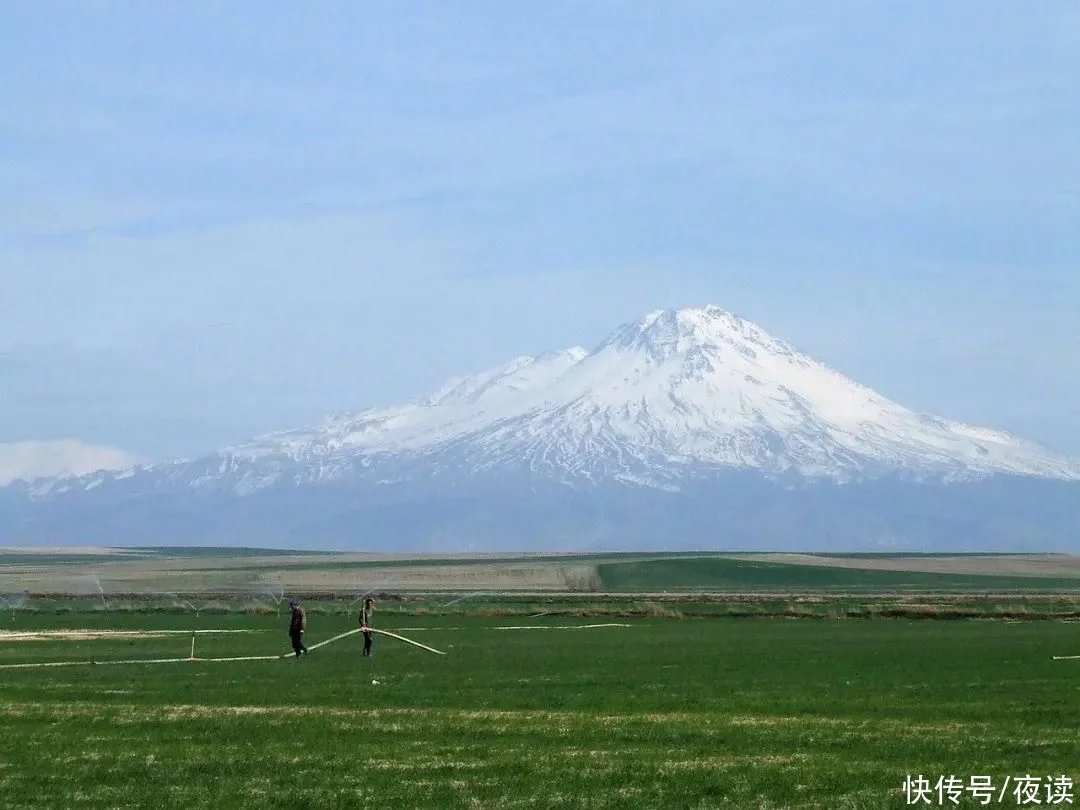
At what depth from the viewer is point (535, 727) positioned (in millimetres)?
25672

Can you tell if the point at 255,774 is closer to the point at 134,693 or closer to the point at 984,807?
the point at 984,807

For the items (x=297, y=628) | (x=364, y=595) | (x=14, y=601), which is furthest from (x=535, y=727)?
(x=364, y=595)

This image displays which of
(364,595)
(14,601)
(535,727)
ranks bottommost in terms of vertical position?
(535,727)

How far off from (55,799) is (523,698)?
12364 mm

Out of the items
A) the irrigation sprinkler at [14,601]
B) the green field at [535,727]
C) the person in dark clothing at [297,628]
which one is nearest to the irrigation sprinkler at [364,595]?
the person in dark clothing at [297,628]

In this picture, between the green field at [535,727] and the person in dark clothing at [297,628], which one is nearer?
the green field at [535,727]

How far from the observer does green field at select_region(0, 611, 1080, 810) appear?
778 inches

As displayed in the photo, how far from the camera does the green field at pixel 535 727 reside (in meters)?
19.8

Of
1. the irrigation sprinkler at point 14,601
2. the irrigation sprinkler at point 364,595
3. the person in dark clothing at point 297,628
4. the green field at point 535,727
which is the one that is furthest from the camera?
the irrigation sprinkler at point 364,595

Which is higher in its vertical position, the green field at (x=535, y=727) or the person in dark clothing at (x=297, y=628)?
the person in dark clothing at (x=297, y=628)

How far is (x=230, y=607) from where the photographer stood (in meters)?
80.6

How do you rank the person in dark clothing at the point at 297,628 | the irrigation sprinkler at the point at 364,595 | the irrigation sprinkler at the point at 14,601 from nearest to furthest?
the person in dark clothing at the point at 297,628 < the irrigation sprinkler at the point at 14,601 < the irrigation sprinkler at the point at 364,595

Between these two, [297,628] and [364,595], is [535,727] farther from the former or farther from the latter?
[364,595]

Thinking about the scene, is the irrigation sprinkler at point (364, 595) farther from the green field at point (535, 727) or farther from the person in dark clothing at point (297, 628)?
the green field at point (535, 727)
